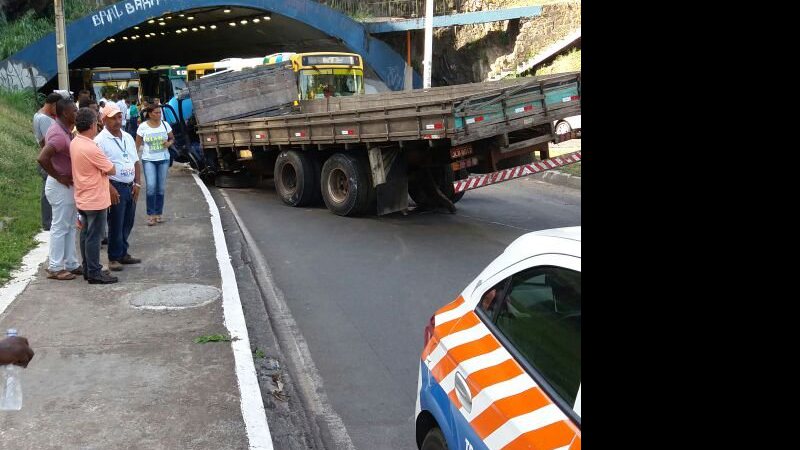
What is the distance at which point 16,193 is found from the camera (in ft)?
40.6

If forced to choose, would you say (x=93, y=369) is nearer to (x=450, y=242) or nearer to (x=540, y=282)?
(x=540, y=282)

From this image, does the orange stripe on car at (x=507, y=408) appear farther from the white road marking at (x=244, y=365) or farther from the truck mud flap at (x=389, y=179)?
the truck mud flap at (x=389, y=179)

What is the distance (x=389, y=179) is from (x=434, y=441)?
8.84 meters

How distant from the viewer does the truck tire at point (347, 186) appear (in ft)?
40.6

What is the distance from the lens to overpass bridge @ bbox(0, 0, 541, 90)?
32781 mm

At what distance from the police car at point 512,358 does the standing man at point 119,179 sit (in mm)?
5090

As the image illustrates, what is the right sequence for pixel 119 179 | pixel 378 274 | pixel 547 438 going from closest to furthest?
pixel 547 438 → pixel 119 179 → pixel 378 274

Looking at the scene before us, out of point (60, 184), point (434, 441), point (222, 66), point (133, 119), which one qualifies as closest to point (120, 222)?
point (60, 184)

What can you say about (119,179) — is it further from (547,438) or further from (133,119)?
(133,119)

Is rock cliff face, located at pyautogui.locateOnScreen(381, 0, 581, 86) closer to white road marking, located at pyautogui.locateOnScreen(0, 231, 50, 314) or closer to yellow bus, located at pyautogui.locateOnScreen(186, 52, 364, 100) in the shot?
yellow bus, located at pyautogui.locateOnScreen(186, 52, 364, 100)

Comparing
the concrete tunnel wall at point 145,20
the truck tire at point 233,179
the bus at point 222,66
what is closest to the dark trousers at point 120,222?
the truck tire at point 233,179

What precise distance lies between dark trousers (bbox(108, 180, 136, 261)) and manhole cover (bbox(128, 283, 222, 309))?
2.60ft
